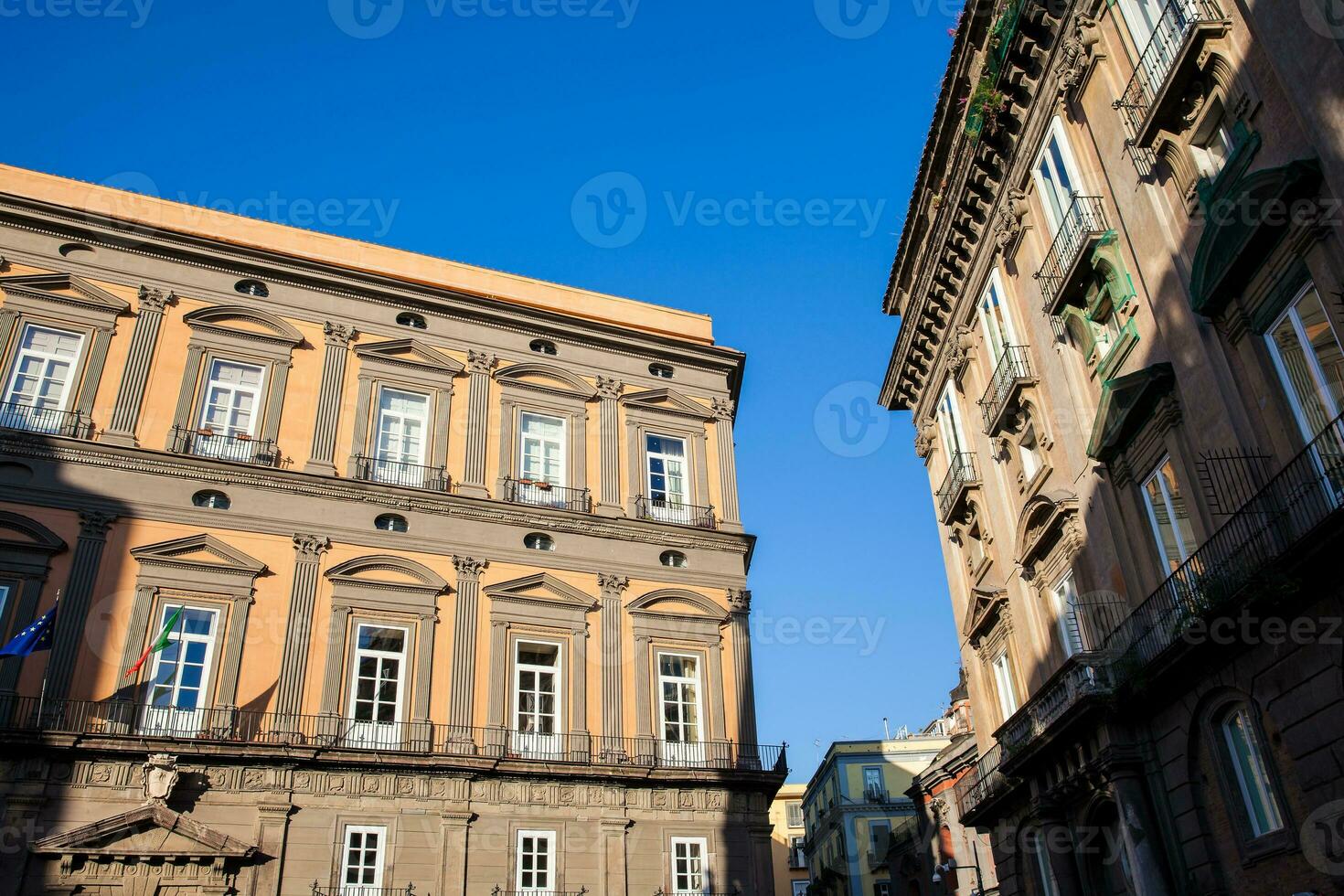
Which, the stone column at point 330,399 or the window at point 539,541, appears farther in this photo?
the window at point 539,541

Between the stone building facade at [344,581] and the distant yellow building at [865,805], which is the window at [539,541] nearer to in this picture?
the stone building facade at [344,581]

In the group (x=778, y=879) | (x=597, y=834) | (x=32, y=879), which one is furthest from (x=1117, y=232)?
(x=778, y=879)

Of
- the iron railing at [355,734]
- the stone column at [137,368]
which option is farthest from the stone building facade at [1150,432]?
the stone column at [137,368]

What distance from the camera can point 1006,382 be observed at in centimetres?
2214

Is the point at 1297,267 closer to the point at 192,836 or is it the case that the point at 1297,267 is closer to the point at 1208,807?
the point at 1208,807

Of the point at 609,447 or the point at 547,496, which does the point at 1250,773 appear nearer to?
the point at 547,496

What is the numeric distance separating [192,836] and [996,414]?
58.3 ft

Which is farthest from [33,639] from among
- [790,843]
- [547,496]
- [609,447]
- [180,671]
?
[790,843]

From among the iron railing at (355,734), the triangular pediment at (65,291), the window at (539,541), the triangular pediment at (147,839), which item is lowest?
the triangular pediment at (147,839)

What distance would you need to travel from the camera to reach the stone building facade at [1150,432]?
12.6 metres

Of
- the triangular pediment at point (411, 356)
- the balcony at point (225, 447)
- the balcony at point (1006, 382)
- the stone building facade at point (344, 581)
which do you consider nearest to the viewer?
the stone building facade at point (344, 581)

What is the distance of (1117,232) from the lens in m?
17.6

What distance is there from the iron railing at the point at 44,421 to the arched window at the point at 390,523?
250 inches

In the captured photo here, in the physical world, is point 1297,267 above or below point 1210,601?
above
